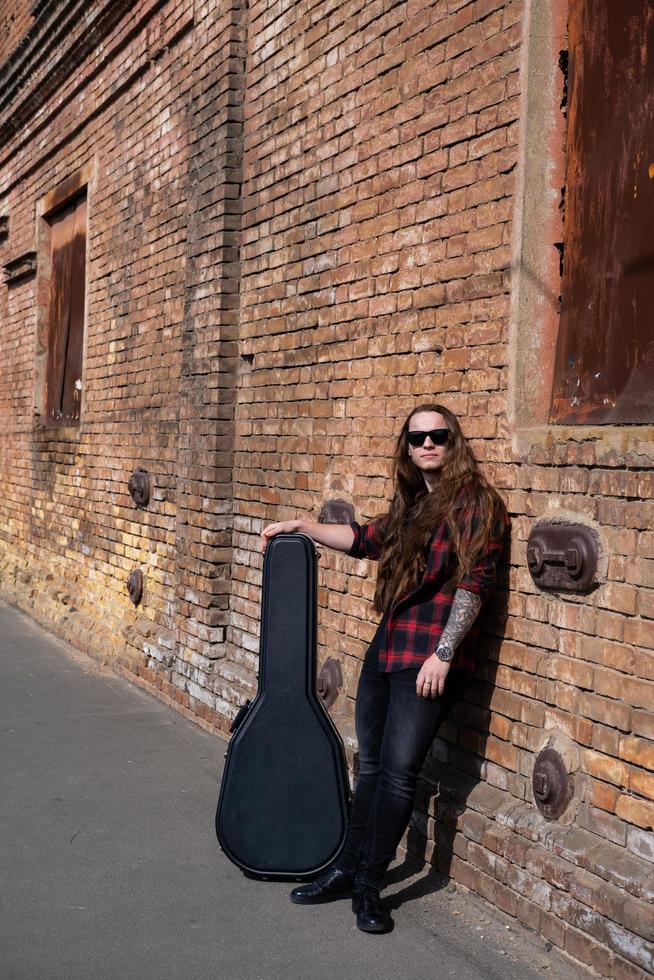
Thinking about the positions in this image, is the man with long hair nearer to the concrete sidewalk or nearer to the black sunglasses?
the black sunglasses

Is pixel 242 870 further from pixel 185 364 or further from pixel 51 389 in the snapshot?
pixel 51 389

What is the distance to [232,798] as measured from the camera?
4047 millimetres

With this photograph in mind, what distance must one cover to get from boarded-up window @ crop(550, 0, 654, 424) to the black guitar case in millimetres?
1307

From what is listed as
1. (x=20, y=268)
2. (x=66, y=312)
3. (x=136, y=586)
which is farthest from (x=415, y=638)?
(x=20, y=268)

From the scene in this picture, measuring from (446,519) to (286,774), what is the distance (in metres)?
1.14

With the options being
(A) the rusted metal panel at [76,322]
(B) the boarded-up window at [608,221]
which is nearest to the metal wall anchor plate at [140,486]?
(A) the rusted metal panel at [76,322]

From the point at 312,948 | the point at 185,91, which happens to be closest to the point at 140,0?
the point at 185,91

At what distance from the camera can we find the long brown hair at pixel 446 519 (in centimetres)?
364

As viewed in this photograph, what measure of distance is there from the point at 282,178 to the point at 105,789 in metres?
3.17

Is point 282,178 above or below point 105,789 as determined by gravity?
above

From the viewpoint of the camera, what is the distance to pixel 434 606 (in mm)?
3768

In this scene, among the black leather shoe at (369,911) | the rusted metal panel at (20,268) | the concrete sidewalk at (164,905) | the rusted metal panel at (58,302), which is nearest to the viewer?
the concrete sidewalk at (164,905)

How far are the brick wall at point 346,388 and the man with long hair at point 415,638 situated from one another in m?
0.21

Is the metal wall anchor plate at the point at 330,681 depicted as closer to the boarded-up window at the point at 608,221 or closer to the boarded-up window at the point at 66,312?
the boarded-up window at the point at 608,221
